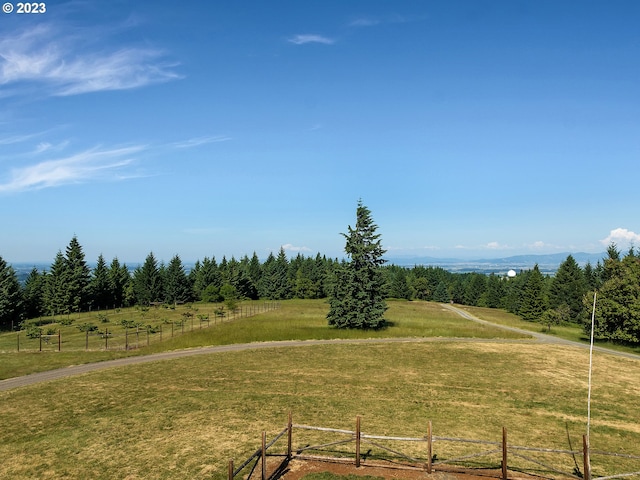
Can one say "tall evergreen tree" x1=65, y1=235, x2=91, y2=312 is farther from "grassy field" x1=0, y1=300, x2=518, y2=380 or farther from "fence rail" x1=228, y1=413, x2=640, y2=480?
"fence rail" x1=228, y1=413, x2=640, y2=480

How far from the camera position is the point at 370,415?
71.3ft

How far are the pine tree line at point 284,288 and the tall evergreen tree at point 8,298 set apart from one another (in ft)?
0.59

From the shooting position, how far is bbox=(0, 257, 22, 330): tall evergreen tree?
7011cm

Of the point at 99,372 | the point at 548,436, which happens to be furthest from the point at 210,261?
the point at 548,436

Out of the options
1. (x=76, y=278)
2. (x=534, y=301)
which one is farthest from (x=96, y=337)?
(x=534, y=301)

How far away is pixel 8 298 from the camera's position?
235ft

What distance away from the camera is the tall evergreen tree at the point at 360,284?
54.3 meters

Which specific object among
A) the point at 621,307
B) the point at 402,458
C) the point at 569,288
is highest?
the point at 621,307

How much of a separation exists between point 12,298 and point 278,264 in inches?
2524

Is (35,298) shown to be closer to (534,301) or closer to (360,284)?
(360,284)

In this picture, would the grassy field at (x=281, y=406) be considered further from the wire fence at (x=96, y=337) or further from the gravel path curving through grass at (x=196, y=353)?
the wire fence at (x=96, y=337)

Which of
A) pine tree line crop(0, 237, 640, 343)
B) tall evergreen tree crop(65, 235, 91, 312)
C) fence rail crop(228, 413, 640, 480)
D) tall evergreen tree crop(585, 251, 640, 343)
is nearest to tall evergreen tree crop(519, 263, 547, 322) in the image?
pine tree line crop(0, 237, 640, 343)

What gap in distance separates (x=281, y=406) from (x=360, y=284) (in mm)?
32729

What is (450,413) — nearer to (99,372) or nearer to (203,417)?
(203,417)
